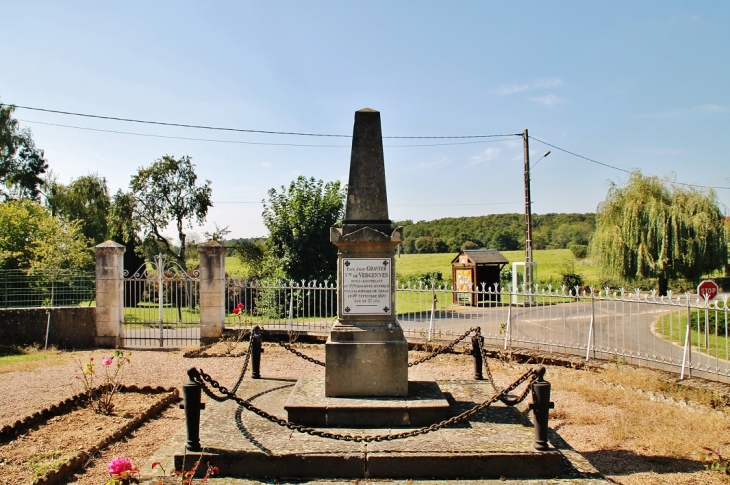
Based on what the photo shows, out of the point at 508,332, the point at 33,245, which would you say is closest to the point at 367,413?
the point at 508,332

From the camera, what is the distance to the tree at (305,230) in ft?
68.2

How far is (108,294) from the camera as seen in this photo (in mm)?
12609

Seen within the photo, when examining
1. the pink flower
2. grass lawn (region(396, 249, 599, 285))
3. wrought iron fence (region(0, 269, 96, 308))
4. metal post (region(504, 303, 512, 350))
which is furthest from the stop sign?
grass lawn (region(396, 249, 599, 285))

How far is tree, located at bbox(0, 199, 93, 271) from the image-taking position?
19.6m

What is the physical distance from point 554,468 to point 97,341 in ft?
37.6

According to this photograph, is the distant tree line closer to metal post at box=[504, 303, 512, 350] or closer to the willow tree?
the willow tree

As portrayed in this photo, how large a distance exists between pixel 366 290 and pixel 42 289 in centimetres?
1109

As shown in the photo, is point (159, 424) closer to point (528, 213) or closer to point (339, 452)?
point (339, 452)

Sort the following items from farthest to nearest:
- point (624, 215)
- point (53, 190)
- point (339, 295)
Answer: point (53, 190), point (624, 215), point (339, 295)

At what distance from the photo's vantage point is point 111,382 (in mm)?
7105

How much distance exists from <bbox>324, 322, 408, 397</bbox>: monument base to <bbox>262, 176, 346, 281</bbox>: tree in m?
14.7

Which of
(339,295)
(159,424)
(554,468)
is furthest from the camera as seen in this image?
(159,424)

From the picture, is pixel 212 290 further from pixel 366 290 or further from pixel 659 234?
pixel 659 234

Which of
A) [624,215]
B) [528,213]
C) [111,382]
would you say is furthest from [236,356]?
[624,215]
